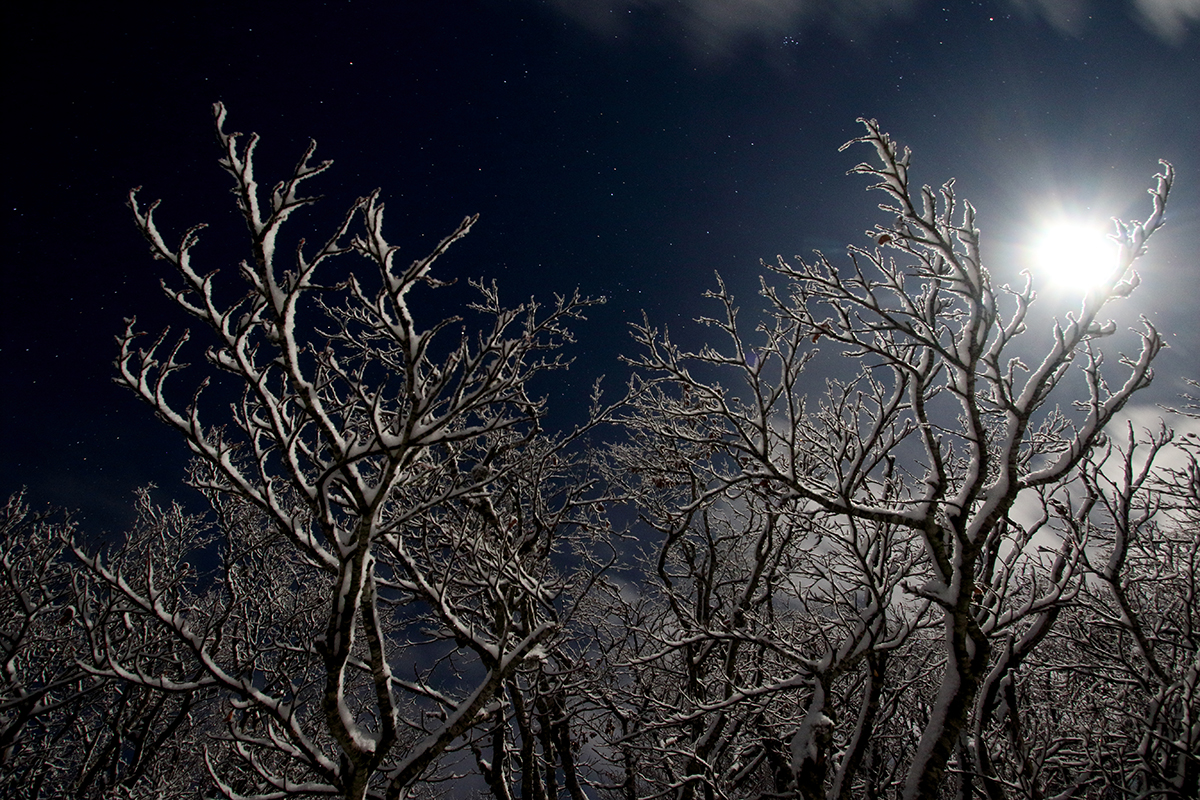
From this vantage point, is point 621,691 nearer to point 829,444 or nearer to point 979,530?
point 829,444

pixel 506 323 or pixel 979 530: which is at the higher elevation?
pixel 979 530

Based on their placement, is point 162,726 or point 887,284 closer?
point 887,284

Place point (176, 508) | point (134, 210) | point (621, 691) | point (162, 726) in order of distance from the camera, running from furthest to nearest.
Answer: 1. point (162, 726)
2. point (176, 508)
3. point (621, 691)
4. point (134, 210)

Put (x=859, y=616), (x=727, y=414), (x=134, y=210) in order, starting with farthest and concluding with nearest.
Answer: (x=859, y=616) < (x=727, y=414) < (x=134, y=210)

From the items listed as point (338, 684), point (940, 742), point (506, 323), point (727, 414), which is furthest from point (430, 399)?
point (940, 742)

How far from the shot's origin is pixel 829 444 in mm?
6238

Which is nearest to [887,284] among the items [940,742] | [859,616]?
[859,616]

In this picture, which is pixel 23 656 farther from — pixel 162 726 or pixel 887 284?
pixel 887 284

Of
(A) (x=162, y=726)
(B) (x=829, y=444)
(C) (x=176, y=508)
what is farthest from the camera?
(A) (x=162, y=726)

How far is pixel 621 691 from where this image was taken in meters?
6.99

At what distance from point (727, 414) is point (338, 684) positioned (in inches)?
151

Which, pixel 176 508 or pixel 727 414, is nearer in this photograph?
pixel 727 414

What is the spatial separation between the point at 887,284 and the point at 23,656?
52.8 ft

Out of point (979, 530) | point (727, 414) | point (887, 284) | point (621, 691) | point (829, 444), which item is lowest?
point (621, 691)
